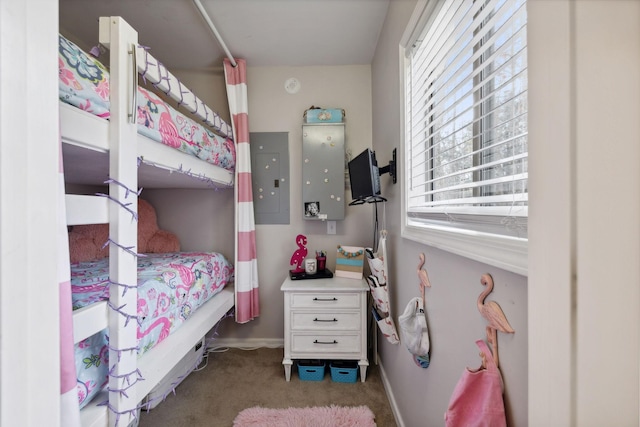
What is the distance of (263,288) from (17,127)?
1.93m

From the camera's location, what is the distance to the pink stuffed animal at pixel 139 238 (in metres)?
1.64

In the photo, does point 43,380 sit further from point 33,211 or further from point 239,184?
point 239,184

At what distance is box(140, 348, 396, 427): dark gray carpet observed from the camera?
4.64 ft

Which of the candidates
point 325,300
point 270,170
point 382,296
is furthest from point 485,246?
point 270,170

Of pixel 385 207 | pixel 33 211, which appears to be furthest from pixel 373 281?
pixel 33 211

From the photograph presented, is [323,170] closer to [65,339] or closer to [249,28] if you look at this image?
[249,28]

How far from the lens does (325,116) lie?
1.99m

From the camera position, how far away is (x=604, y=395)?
0.30 m

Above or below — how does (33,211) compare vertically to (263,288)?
above

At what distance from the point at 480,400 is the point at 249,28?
2.22 m

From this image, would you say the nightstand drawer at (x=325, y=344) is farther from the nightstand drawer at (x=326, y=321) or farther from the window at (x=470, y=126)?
the window at (x=470, y=126)

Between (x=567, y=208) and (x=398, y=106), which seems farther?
(x=398, y=106)

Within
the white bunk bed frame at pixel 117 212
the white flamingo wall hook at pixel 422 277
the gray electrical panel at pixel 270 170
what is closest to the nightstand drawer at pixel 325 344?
the white flamingo wall hook at pixel 422 277

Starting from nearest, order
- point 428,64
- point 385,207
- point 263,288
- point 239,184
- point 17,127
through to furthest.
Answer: point 17,127 < point 428,64 < point 385,207 < point 239,184 < point 263,288
